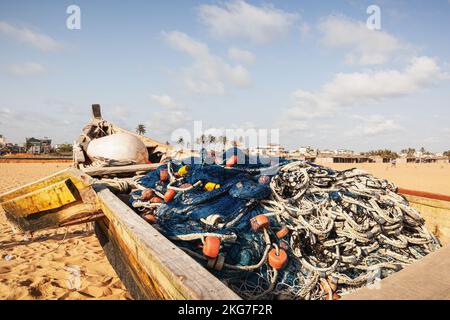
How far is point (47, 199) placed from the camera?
3525 millimetres

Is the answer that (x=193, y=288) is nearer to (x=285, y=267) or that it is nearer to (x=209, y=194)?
(x=285, y=267)

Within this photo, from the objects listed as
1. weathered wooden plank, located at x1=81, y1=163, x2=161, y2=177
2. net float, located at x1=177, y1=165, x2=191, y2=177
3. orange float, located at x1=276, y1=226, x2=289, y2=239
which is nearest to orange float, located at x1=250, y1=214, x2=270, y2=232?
orange float, located at x1=276, y1=226, x2=289, y2=239

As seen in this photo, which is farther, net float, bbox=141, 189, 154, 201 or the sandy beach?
net float, bbox=141, 189, 154, 201

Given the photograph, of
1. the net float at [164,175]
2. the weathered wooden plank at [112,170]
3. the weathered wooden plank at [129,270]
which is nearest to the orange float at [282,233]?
the weathered wooden plank at [129,270]

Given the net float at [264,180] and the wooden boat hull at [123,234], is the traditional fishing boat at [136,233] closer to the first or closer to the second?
the wooden boat hull at [123,234]

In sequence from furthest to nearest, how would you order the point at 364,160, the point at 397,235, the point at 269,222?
the point at 364,160
the point at 397,235
the point at 269,222

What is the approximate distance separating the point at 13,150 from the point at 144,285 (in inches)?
2615

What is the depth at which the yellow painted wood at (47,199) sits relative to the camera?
11.4ft

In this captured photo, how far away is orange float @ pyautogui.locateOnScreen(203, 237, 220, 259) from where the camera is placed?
7.40 feet

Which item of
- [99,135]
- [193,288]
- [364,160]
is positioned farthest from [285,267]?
[364,160]

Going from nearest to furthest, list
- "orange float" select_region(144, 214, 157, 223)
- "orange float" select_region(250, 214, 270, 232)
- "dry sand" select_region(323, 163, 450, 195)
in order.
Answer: "orange float" select_region(250, 214, 270, 232)
"orange float" select_region(144, 214, 157, 223)
"dry sand" select_region(323, 163, 450, 195)

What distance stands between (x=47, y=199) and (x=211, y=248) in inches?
98.0

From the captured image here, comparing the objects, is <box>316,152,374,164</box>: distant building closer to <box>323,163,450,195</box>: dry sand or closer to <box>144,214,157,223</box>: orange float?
<box>323,163,450,195</box>: dry sand

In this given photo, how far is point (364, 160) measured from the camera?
199 feet
